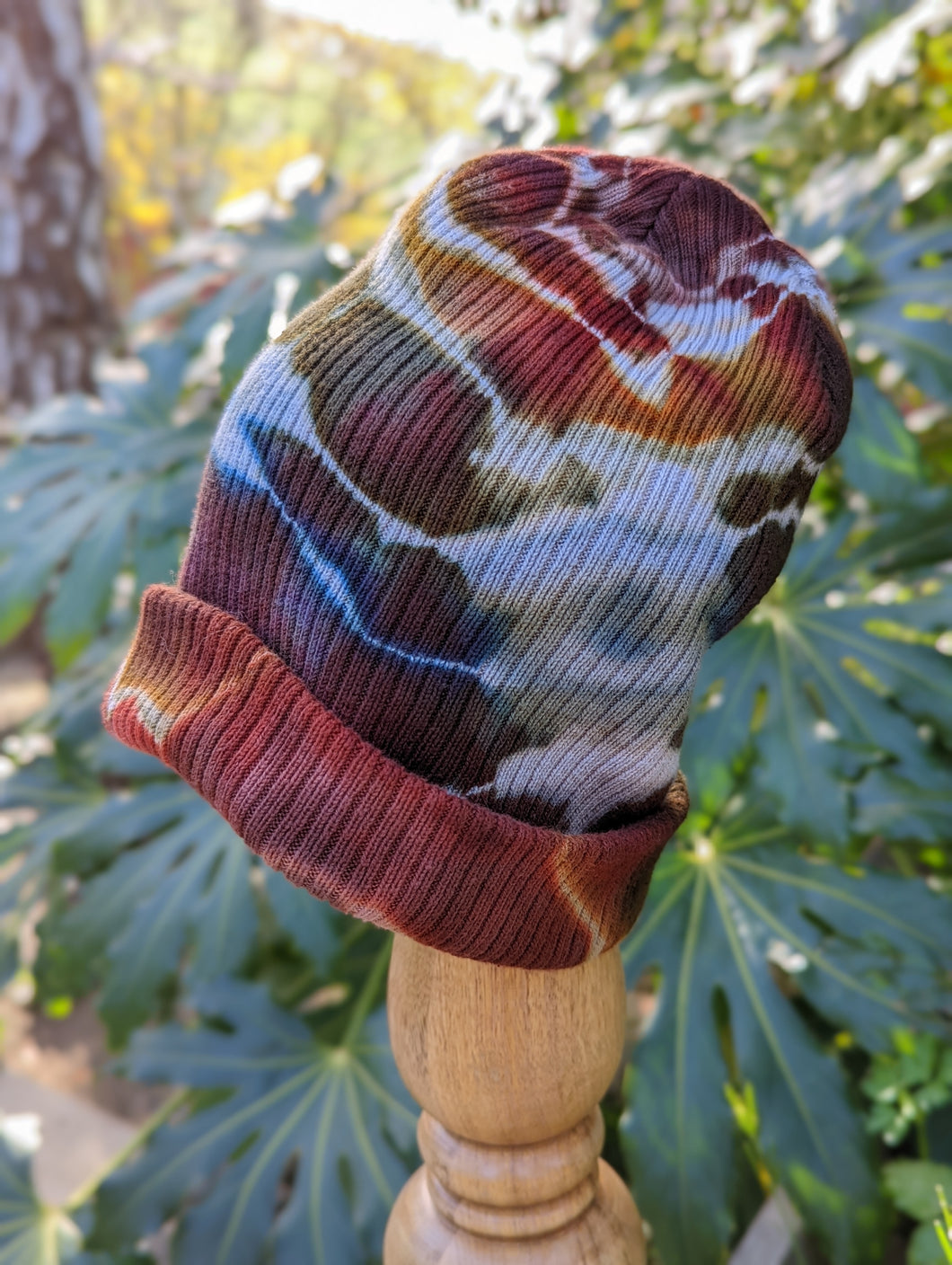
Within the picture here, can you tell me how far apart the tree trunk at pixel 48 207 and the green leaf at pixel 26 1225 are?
150 cm

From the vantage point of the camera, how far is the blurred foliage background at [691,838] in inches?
35.9

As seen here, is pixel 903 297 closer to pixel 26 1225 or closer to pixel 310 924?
pixel 310 924

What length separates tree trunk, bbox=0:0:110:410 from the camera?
1936 mm

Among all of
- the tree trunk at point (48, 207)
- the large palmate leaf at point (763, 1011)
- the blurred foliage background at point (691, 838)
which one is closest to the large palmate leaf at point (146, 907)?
the blurred foliage background at point (691, 838)

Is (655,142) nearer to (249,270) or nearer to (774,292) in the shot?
(249,270)

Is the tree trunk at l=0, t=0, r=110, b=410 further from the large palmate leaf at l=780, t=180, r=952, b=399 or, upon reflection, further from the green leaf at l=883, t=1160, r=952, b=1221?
the green leaf at l=883, t=1160, r=952, b=1221

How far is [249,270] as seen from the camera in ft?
4.18

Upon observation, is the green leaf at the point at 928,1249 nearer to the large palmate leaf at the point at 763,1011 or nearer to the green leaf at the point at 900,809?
the large palmate leaf at the point at 763,1011

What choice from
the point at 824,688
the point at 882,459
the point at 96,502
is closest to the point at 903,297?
the point at 882,459

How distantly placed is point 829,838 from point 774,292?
1.84 ft

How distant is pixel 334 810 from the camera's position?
49cm

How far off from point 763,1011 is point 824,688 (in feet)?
1.03

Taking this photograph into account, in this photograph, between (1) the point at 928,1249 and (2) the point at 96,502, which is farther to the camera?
(2) the point at 96,502

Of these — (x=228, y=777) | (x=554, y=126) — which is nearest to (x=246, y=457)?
(x=228, y=777)
